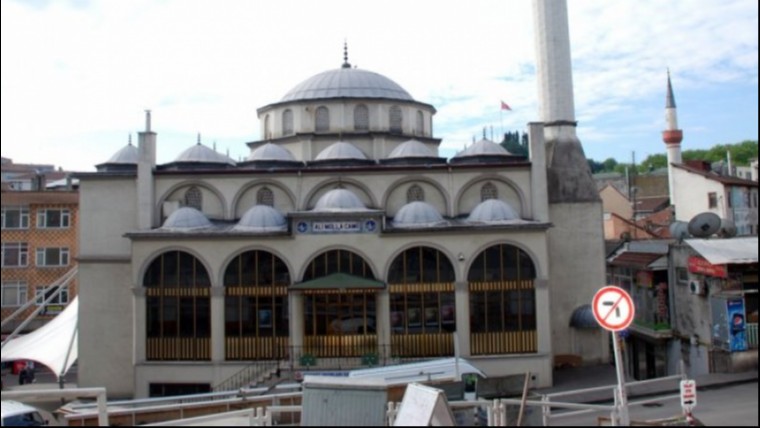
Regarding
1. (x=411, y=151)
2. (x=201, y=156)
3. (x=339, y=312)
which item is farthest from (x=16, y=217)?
(x=411, y=151)

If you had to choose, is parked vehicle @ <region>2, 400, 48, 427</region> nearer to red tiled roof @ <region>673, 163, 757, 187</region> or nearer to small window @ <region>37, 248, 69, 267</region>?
small window @ <region>37, 248, 69, 267</region>

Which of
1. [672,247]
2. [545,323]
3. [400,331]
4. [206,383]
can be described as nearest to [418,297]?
[400,331]

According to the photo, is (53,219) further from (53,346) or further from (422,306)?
(422,306)

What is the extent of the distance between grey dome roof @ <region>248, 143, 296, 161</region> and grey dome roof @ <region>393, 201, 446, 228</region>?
20.1 ft

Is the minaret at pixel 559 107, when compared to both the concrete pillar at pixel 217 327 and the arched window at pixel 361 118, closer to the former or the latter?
the arched window at pixel 361 118

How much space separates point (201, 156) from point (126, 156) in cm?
290

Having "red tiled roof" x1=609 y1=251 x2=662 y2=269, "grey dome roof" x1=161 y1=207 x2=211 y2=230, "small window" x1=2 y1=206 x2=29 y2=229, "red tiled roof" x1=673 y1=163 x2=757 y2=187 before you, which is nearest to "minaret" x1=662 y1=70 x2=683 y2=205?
"red tiled roof" x1=673 y1=163 x2=757 y2=187

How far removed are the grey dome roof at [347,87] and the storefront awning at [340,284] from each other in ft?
35.5

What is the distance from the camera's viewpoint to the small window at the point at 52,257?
32969 millimetres

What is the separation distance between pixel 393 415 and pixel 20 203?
2727cm

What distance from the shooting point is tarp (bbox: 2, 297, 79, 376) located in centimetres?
2292

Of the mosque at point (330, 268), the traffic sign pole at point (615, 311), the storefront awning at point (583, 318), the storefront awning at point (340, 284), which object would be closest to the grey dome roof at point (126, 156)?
the mosque at point (330, 268)

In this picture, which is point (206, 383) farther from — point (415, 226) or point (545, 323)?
point (545, 323)

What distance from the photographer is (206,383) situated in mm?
21828
